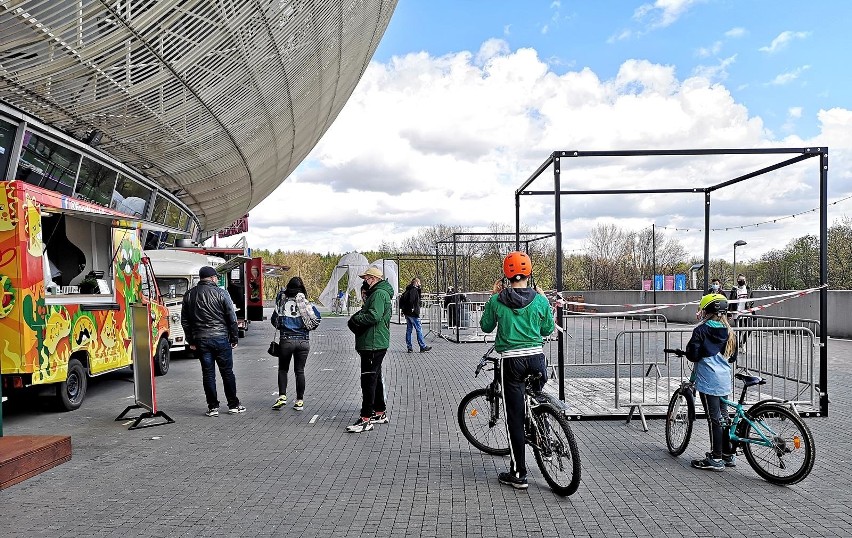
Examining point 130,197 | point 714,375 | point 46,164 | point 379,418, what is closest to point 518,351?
point 714,375

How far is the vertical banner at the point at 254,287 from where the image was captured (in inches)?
1108

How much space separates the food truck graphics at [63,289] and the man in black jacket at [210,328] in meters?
0.57

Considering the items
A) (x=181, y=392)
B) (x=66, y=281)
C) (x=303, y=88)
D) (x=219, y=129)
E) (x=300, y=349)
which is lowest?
(x=181, y=392)

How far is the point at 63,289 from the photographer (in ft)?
32.3

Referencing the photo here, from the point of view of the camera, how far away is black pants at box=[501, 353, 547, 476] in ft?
19.1

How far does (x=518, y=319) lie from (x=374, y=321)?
2.72 metres

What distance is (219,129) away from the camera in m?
20.1

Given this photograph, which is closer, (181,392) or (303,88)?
(181,392)

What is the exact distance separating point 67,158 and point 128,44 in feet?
13.9

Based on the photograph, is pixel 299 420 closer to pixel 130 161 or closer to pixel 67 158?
pixel 67 158

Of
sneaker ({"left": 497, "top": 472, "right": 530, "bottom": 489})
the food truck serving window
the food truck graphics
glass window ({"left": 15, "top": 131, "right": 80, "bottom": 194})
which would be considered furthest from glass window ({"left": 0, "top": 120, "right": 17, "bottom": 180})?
sneaker ({"left": 497, "top": 472, "right": 530, "bottom": 489})

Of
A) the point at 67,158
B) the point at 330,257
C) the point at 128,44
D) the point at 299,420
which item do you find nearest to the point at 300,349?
Result: the point at 299,420

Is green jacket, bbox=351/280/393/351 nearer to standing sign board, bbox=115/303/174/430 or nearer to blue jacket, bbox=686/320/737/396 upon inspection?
standing sign board, bbox=115/303/174/430

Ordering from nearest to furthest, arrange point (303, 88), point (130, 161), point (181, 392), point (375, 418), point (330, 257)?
point (375, 418) < point (181, 392) < point (130, 161) < point (303, 88) < point (330, 257)
